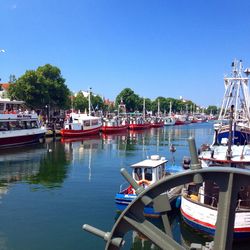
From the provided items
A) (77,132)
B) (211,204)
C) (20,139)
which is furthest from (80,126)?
(211,204)

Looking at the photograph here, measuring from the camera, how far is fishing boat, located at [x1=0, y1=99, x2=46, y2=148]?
156ft

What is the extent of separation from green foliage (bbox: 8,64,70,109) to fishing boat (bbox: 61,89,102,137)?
9.20 meters

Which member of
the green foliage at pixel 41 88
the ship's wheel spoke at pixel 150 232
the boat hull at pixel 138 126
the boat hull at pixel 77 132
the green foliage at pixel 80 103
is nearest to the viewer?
the ship's wheel spoke at pixel 150 232

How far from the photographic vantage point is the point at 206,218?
544 inches

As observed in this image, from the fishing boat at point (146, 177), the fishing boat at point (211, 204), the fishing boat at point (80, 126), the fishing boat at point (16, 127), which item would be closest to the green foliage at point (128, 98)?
the fishing boat at point (80, 126)

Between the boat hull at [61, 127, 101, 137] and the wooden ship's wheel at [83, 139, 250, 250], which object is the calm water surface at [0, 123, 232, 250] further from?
the boat hull at [61, 127, 101, 137]

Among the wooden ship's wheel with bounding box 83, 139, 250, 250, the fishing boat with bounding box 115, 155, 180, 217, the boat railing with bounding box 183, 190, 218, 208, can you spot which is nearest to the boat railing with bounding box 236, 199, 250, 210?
the boat railing with bounding box 183, 190, 218, 208

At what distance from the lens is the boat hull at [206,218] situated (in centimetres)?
1310

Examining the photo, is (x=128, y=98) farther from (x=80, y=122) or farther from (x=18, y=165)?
(x=18, y=165)

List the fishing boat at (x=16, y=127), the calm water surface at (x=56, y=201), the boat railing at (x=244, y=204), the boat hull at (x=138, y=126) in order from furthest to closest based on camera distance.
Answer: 1. the boat hull at (x=138, y=126)
2. the fishing boat at (x=16, y=127)
3. the calm water surface at (x=56, y=201)
4. the boat railing at (x=244, y=204)

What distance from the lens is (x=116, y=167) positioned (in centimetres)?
3325

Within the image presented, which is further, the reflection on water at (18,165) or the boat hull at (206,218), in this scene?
the reflection on water at (18,165)

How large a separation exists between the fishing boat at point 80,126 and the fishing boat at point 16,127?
1120cm

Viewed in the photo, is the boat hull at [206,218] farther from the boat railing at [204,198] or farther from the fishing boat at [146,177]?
the fishing boat at [146,177]
